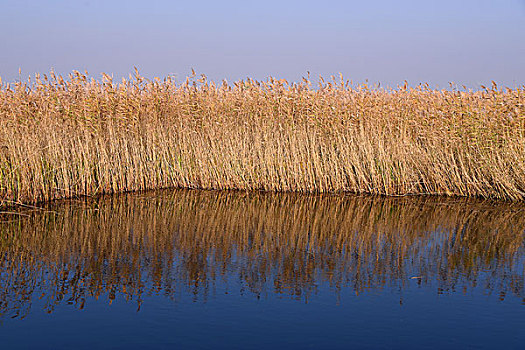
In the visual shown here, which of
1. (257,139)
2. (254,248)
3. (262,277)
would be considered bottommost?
(262,277)

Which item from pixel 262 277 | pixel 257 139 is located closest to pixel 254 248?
pixel 262 277

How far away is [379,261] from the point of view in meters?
4.94

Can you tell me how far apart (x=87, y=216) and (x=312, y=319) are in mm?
4003

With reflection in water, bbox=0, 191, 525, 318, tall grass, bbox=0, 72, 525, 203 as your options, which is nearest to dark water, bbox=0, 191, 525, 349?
reflection in water, bbox=0, 191, 525, 318

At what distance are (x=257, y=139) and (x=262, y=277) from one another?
4345 millimetres

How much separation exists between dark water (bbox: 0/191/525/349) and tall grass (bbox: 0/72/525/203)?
833mm

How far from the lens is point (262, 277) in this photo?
449 centimetres

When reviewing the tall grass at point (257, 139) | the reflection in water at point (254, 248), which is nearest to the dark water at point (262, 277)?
the reflection in water at point (254, 248)

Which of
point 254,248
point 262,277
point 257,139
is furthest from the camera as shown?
point 257,139

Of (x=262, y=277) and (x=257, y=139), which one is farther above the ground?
(x=257, y=139)

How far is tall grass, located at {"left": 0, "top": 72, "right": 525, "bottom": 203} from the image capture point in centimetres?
781

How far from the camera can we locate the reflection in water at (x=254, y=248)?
4.29 m

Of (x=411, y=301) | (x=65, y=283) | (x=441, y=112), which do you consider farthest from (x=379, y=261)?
(x=441, y=112)

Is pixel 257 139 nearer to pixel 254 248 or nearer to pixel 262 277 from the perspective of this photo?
pixel 254 248
